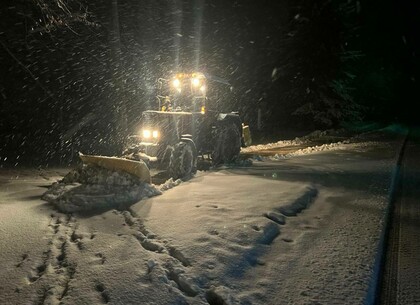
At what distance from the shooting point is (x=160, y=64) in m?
22.0

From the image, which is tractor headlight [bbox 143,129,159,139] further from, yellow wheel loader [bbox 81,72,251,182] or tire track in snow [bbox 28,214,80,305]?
tire track in snow [bbox 28,214,80,305]

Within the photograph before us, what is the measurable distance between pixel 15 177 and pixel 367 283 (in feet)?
36.0

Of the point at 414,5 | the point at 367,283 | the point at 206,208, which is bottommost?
the point at 367,283

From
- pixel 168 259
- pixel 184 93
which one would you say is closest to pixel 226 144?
pixel 184 93

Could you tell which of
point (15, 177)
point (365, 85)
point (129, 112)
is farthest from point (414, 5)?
point (15, 177)

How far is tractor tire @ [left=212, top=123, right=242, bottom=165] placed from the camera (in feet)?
35.3

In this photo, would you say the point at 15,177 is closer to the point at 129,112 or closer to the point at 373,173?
the point at 129,112

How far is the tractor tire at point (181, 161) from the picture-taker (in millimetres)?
8672

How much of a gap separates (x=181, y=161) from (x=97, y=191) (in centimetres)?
238

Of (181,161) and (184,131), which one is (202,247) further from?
(184,131)

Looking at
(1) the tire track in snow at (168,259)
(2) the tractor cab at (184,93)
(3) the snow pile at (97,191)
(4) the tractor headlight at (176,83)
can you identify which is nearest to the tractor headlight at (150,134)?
(2) the tractor cab at (184,93)

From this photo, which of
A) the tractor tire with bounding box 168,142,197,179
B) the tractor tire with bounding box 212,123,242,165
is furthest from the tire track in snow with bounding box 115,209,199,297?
the tractor tire with bounding box 212,123,242,165

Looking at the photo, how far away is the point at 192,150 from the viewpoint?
9.13 metres

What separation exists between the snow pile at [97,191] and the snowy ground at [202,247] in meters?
0.28
